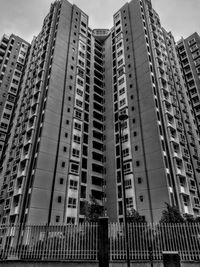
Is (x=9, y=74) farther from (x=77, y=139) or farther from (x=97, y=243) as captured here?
(x=97, y=243)

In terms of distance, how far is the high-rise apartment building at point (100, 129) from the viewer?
36812 mm

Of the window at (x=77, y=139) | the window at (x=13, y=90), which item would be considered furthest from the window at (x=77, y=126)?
the window at (x=13, y=90)

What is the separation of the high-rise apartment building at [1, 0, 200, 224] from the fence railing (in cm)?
1861

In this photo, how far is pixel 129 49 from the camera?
54.1m

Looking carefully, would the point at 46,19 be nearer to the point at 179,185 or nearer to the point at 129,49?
the point at 129,49

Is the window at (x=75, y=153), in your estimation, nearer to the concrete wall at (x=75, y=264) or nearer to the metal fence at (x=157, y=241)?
the metal fence at (x=157, y=241)

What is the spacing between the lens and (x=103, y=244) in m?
14.7

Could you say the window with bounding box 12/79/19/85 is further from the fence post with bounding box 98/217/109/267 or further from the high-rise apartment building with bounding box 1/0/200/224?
the fence post with bounding box 98/217/109/267

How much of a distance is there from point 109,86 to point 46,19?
94.2 ft

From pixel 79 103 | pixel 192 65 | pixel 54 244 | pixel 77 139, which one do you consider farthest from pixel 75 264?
pixel 192 65

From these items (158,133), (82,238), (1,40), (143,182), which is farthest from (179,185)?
(1,40)

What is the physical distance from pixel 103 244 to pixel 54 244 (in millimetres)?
3677

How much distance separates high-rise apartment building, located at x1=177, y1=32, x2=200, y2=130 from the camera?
2398 inches

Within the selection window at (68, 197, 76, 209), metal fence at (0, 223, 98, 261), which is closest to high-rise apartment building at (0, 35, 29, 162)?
window at (68, 197, 76, 209)
